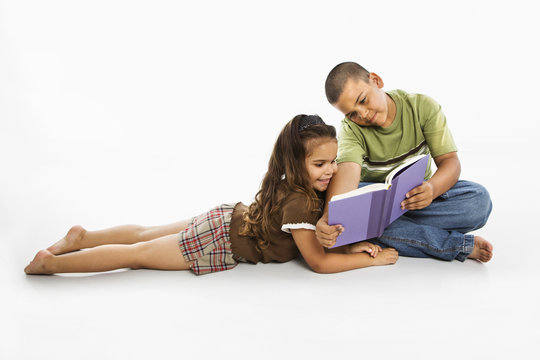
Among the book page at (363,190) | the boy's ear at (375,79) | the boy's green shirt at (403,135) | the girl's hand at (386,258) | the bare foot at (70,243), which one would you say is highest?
the boy's ear at (375,79)

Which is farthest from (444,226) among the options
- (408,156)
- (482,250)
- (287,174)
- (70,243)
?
(70,243)

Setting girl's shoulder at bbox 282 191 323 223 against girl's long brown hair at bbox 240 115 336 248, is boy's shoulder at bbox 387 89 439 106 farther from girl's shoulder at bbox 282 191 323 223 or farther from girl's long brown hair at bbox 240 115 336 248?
girl's shoulder at bbox 282 191 323 223

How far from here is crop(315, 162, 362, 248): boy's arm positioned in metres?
1.78

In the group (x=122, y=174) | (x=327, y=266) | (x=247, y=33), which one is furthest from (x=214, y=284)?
(x=247, y=33)

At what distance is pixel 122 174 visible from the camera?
3.72 meters

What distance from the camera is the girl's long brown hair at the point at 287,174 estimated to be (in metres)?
1.93

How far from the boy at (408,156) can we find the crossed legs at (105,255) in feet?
2.03

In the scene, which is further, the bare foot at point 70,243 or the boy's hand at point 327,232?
the bare foot at point 70,243

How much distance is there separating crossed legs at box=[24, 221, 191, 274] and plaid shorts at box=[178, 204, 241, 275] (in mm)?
38

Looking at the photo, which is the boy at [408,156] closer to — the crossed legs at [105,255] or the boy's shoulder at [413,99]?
the boy's shoulder at [413,99]

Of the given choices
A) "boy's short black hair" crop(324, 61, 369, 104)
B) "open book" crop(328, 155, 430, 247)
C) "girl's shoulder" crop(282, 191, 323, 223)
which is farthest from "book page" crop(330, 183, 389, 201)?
"boy's short black hair" crop(324, 61, 369, 104)

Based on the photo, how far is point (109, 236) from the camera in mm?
2164

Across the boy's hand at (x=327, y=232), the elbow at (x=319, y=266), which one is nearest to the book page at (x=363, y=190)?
the boy's hand at (x=327, y=232)

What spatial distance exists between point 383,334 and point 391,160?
903mm
